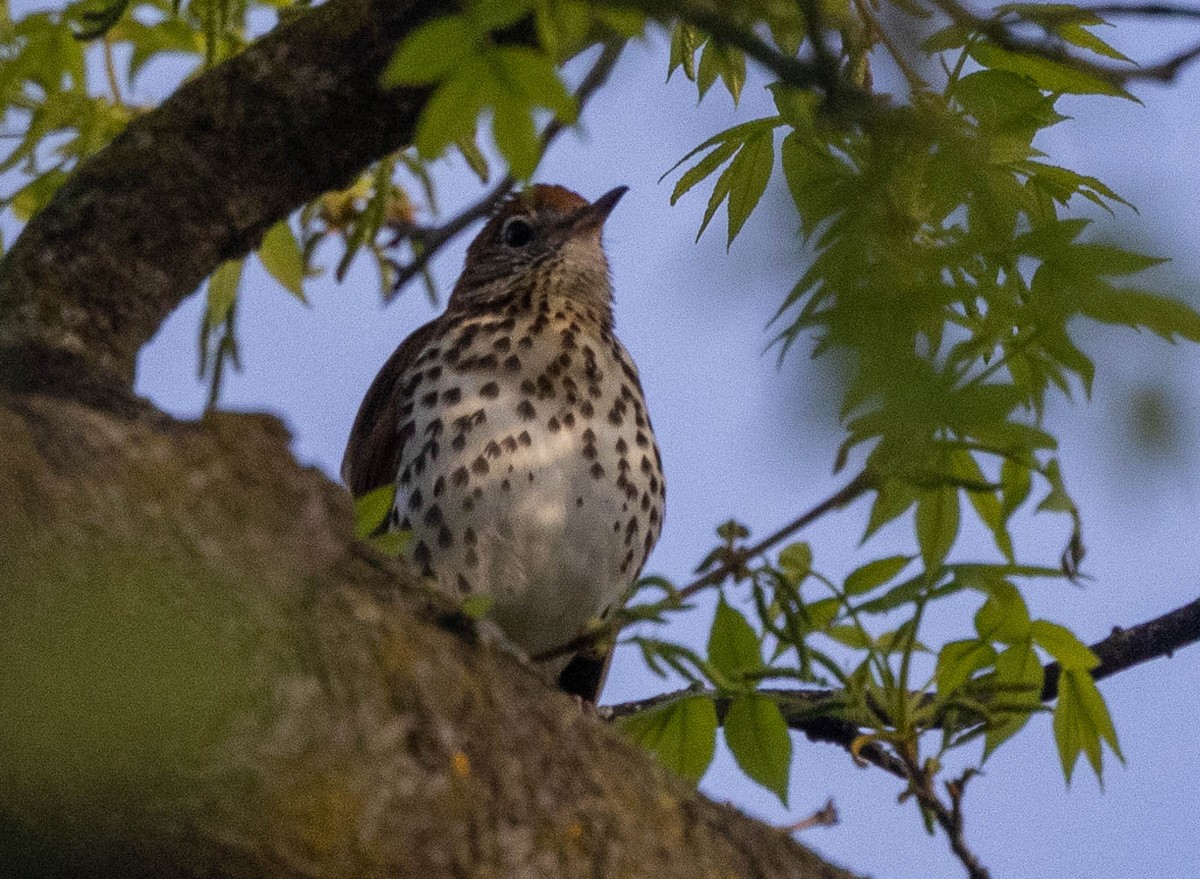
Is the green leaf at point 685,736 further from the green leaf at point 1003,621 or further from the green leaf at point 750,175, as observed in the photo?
the green leaf at point 750,175

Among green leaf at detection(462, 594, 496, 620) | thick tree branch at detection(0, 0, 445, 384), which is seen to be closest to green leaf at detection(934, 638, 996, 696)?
green leaf at detection(462, 594, 496, 620)

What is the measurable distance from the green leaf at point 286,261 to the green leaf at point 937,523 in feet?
6.81

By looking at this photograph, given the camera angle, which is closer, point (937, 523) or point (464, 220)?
point (937, 523)

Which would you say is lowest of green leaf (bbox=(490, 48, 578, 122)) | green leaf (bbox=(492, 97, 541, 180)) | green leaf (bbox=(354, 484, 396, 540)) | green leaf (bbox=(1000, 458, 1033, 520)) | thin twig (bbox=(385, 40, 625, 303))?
green leaf (bbox=(354, 484, 396, 540))

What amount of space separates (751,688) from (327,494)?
106 centimetres

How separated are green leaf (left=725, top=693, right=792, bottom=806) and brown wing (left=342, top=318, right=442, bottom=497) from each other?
208 cm

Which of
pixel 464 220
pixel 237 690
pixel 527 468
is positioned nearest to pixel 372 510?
pixel 237 690

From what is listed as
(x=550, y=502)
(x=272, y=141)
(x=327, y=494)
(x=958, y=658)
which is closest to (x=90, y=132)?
(x=272, y=141)

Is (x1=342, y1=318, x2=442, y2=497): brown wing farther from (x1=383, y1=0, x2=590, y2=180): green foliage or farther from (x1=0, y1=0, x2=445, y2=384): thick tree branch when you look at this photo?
(x1=383, y1=0, x2=590, y2=180): green foliage

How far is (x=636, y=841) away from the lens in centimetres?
243

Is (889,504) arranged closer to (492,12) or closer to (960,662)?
(960,662)

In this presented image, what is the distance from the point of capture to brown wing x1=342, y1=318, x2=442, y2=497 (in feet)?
16.2

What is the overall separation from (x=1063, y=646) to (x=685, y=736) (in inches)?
29.8

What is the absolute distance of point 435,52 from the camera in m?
1.84
